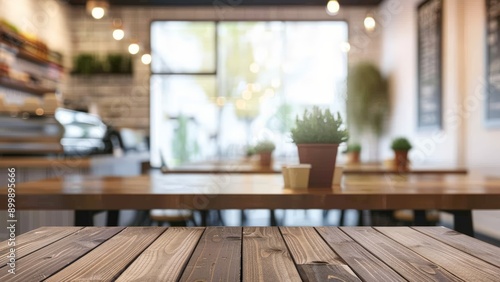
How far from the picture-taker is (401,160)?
3.32m

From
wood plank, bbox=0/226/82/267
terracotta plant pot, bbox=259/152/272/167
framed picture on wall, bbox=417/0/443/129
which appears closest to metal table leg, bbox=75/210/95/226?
wood plank, bbox=0/226/82/267

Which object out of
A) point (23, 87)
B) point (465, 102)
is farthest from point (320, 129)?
point (23, 87)

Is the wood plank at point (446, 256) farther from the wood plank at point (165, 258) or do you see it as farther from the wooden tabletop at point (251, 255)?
the wood plank at point (165, 258)

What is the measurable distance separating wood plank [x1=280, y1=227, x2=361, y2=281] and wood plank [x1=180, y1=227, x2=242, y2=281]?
0.10 meters

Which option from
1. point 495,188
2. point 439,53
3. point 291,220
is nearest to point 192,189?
point 495,188

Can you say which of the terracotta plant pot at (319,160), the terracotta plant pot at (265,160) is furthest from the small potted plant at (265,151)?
the terracotta plant pot at (319,160)

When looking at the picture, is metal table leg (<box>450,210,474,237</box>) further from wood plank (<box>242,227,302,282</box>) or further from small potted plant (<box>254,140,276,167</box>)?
small potted plant (<box>254,140,276,167</box>)

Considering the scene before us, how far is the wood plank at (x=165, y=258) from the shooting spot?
822 mm

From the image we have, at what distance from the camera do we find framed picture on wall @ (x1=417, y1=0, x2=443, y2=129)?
6473mm

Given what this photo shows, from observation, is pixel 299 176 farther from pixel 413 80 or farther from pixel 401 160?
pixel 413 80

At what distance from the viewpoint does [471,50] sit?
224 inches

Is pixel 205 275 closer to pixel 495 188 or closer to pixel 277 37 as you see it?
pixel 495 188

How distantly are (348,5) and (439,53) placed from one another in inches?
117

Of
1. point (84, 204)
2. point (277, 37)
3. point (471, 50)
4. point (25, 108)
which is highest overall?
point (277, 37)
